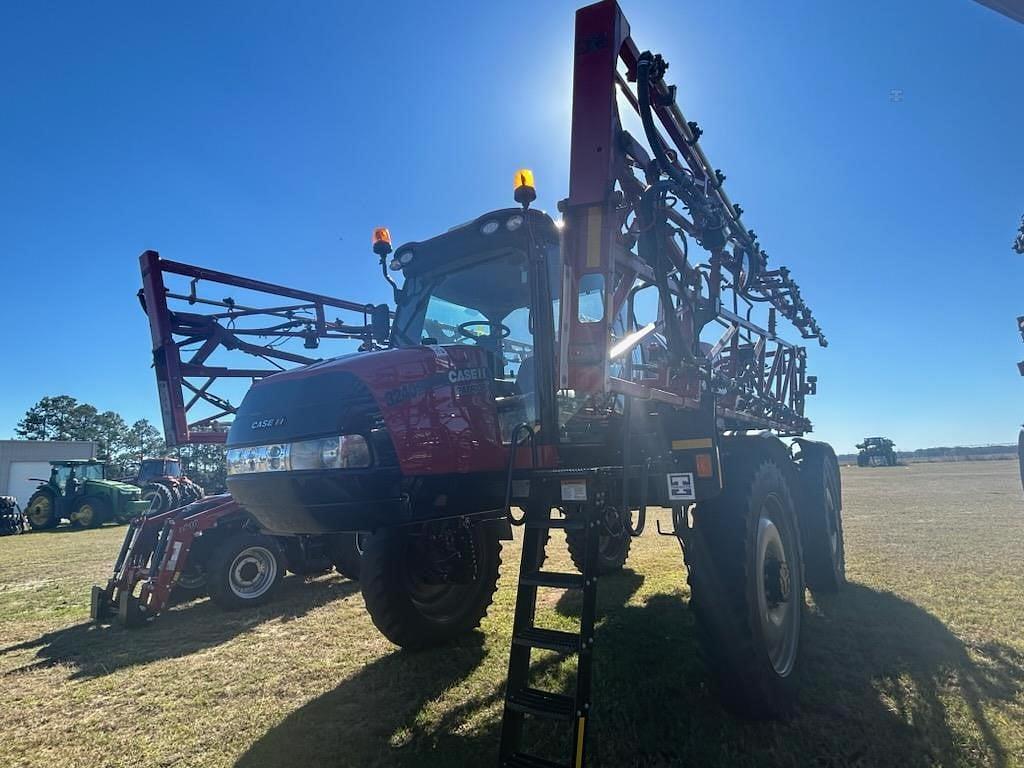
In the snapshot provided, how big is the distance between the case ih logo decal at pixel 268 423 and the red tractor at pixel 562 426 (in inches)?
0.5

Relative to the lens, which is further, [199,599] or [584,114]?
[199,599]

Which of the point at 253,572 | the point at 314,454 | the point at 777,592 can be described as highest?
the point at 314,454

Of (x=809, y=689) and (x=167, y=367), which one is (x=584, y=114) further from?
(x=167, y=367)

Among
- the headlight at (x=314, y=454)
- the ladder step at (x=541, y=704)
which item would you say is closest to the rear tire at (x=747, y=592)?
the ladder step at (x=541, y=704)

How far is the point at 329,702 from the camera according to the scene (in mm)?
3709

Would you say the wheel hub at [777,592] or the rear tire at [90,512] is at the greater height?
the wheel hub at [777,592]

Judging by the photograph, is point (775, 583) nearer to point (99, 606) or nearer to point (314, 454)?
point (314, 454)

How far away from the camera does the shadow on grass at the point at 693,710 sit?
2.87 metres

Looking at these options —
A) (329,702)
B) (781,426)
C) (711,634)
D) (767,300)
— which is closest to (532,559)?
(711,634)

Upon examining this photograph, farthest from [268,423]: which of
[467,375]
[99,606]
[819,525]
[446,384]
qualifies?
[819,525]

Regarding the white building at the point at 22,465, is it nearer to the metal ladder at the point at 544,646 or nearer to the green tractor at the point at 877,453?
the metal ladder at the point at 544,646

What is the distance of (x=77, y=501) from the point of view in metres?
19.4

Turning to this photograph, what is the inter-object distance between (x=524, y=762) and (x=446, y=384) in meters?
1.91

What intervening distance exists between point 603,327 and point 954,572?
603 cm
